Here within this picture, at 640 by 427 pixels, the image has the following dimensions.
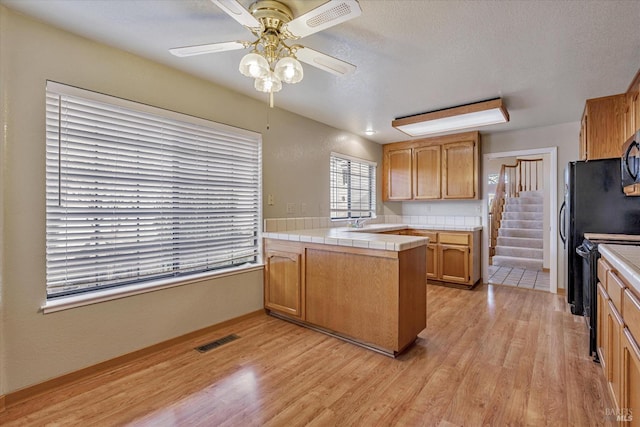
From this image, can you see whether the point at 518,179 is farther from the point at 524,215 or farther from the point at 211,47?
the point at 211,47

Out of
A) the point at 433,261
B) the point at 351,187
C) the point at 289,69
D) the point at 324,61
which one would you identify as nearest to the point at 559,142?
the point at 433,261

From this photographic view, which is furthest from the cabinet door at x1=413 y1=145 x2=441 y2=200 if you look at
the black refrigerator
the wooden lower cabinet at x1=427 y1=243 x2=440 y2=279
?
the black refrigerator

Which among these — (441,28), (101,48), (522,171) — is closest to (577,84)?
(441,28)

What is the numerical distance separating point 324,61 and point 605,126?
118 inches

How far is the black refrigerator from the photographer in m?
2.75

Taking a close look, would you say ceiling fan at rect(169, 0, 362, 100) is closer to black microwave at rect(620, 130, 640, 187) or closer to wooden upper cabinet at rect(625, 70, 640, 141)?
black microwave at rect(620, 130, 640, 187)

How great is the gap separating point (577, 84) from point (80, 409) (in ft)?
14.1

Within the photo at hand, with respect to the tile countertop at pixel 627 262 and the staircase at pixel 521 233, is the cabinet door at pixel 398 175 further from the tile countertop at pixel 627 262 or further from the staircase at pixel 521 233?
the tile countertop at pixel 627 262

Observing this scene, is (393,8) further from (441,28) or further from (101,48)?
(101,48)

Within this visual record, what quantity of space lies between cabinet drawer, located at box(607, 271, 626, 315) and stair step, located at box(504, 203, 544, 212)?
5.94 metres

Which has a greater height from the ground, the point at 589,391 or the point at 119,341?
the point at 119,341

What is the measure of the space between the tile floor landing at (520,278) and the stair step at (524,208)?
2.04m

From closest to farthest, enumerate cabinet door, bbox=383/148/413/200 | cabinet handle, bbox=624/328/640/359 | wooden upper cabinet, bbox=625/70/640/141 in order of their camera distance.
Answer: cabinet handle, bbox=624/328/640/359, wooden upper cabinet, bbox=625/70/640/141, cabinet door, bbox=383/148/413/200

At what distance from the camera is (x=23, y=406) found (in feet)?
5.72
